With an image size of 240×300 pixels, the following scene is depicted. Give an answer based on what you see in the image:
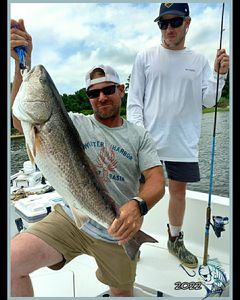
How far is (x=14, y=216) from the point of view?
275cm

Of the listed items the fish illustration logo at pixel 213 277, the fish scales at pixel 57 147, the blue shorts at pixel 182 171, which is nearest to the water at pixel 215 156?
the blue shorts at pixel 182 171

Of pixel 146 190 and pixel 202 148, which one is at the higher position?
pixel 202 148

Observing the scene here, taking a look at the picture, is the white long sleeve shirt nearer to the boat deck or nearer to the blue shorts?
the blue shorts

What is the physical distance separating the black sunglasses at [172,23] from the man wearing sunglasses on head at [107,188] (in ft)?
1.74

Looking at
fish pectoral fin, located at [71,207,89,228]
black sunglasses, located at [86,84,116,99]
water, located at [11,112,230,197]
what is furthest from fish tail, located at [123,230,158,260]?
water, located at [11,112,230,197]

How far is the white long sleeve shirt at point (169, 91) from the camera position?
2.02m

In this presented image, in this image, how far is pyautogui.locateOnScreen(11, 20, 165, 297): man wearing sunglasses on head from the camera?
5.26 feet

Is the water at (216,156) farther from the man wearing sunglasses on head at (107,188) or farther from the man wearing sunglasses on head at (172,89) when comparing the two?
the man wearing sunglasses on head at (107,188)

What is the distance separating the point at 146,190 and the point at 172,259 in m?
1.07

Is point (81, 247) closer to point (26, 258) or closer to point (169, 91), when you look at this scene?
point (26, 258)

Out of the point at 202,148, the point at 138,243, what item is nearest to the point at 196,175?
the point at 202,148

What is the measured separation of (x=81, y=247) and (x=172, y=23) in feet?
4.06

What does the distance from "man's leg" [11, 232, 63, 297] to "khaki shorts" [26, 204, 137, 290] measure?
33 millimetres

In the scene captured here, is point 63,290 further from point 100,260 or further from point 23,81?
point 23,81
